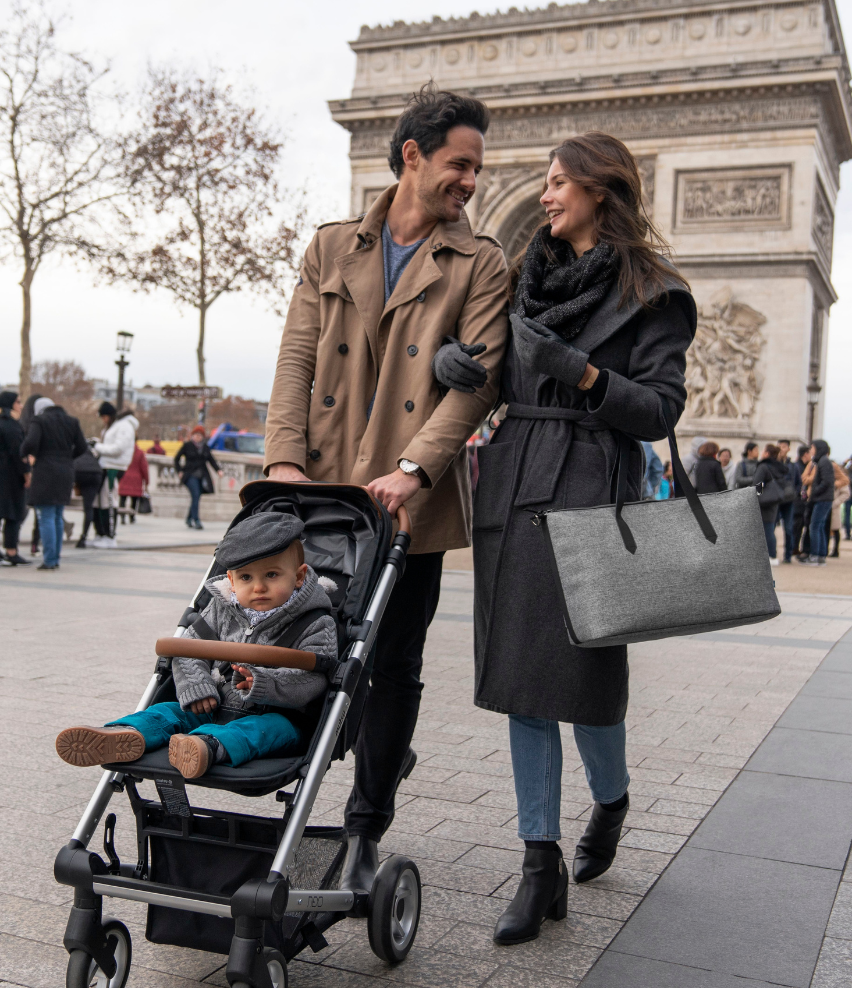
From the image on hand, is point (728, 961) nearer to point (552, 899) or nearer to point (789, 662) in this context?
point (552, 899)

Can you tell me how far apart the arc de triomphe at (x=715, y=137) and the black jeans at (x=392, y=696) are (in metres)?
29.0

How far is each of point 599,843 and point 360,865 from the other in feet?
2.50

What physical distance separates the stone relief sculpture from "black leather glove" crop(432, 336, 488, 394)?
29.0m

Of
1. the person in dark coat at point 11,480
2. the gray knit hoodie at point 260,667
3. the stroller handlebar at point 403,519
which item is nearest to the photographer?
the gray knit hoodie at point 260,667

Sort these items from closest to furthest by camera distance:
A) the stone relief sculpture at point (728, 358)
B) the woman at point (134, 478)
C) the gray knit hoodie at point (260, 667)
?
the gray knit hoodie at point (260, 667)
the woman at point (134, 478)
the stone relief sculpture at point (728, 358)

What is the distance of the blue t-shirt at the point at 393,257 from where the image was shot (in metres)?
3.44

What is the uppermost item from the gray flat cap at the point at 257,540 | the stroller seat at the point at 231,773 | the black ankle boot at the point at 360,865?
the gray flat cap at the point at 257,540

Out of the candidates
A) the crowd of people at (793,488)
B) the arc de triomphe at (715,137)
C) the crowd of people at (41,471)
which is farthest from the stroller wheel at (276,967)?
the arc de triomphe at (715,137)

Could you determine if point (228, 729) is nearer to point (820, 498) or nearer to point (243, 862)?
point (243, 862)

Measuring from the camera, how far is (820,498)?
17719 millimetres

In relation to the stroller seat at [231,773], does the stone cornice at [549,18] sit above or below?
above

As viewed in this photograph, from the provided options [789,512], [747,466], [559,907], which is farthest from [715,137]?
[559,907]

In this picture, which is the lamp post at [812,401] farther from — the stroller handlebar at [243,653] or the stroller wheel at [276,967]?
the stroller wheel at [276,967]

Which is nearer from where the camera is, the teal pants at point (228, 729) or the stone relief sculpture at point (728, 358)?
the teal pants at point (228, 729)
